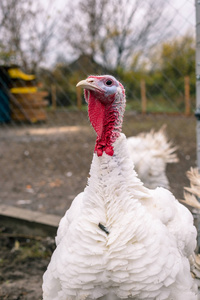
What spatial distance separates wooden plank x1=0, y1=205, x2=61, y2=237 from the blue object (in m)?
8.82

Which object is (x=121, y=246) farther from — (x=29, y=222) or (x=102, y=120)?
(x=29, y=222)

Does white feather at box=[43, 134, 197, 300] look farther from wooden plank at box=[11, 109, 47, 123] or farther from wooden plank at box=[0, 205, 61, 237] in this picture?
wooden plank at box=[11, 109, 47, 123]

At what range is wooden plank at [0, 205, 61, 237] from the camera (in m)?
3.18

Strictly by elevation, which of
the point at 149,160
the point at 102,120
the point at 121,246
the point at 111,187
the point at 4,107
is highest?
the point at 102,120

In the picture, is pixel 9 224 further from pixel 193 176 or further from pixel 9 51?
pixel 9 51

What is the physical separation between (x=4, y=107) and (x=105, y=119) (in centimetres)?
1123

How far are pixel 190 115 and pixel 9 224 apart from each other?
1115 cm

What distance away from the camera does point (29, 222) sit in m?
3.29

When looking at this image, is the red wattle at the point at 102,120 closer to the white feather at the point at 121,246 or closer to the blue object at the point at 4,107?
the white feather at the point at 121,246

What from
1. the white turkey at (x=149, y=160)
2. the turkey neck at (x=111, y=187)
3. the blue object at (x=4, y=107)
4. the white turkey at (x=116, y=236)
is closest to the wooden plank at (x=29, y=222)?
the white turkey at (x=149, y=160)

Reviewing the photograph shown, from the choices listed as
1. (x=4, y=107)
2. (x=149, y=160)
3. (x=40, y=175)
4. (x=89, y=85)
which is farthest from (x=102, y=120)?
(x=4, y=107)

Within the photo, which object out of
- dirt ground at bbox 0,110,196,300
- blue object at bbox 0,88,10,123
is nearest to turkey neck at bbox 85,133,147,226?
dirt ground at bbox 0,110,196,300

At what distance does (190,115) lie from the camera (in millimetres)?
13516

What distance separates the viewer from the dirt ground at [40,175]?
273 centimetres
